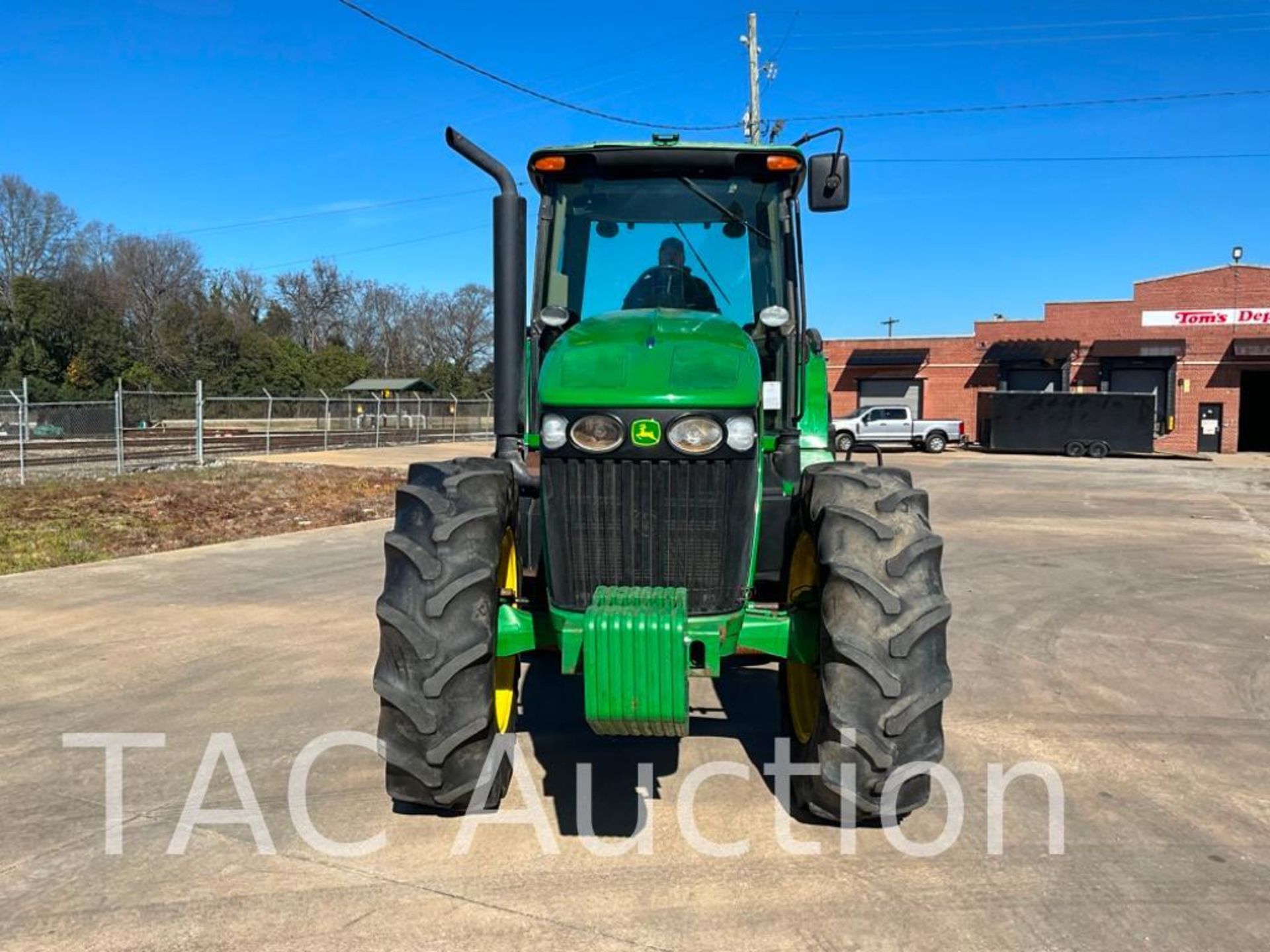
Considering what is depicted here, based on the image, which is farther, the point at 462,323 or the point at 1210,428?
the point at 462,323

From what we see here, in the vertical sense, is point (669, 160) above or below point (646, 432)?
above

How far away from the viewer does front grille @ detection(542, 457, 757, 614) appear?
3545 mm

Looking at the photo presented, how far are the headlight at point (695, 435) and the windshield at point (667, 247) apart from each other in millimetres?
1462

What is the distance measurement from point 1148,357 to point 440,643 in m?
41.7

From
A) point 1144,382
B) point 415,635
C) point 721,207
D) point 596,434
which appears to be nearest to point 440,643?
point 415,635

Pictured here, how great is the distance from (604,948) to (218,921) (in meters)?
1.27

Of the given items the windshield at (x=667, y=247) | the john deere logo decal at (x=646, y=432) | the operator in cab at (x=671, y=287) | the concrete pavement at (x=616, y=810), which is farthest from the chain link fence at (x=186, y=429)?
the john deere logo decal at (x=646, y=432)

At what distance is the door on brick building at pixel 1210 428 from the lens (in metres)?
38.4

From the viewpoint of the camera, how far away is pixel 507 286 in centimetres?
441

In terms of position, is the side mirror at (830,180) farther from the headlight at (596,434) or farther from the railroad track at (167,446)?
the railroad track at (167,446)

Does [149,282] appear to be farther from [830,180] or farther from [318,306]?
[830,180]

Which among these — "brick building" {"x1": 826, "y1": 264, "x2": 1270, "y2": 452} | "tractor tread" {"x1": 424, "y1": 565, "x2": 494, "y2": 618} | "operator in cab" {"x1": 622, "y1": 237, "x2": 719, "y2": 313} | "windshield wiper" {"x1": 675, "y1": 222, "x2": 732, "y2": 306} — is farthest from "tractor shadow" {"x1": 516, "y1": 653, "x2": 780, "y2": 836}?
"brick building" {"x1": 826, "y1": 264, "x2": 1270, "y2": 452}

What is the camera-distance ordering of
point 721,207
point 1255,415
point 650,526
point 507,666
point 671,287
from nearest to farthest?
1. point 650,526
2. point 507,666
3. point 721,207
4. point 671,287
5. point 1255,415

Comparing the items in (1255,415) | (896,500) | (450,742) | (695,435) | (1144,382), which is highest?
(1144,382)
